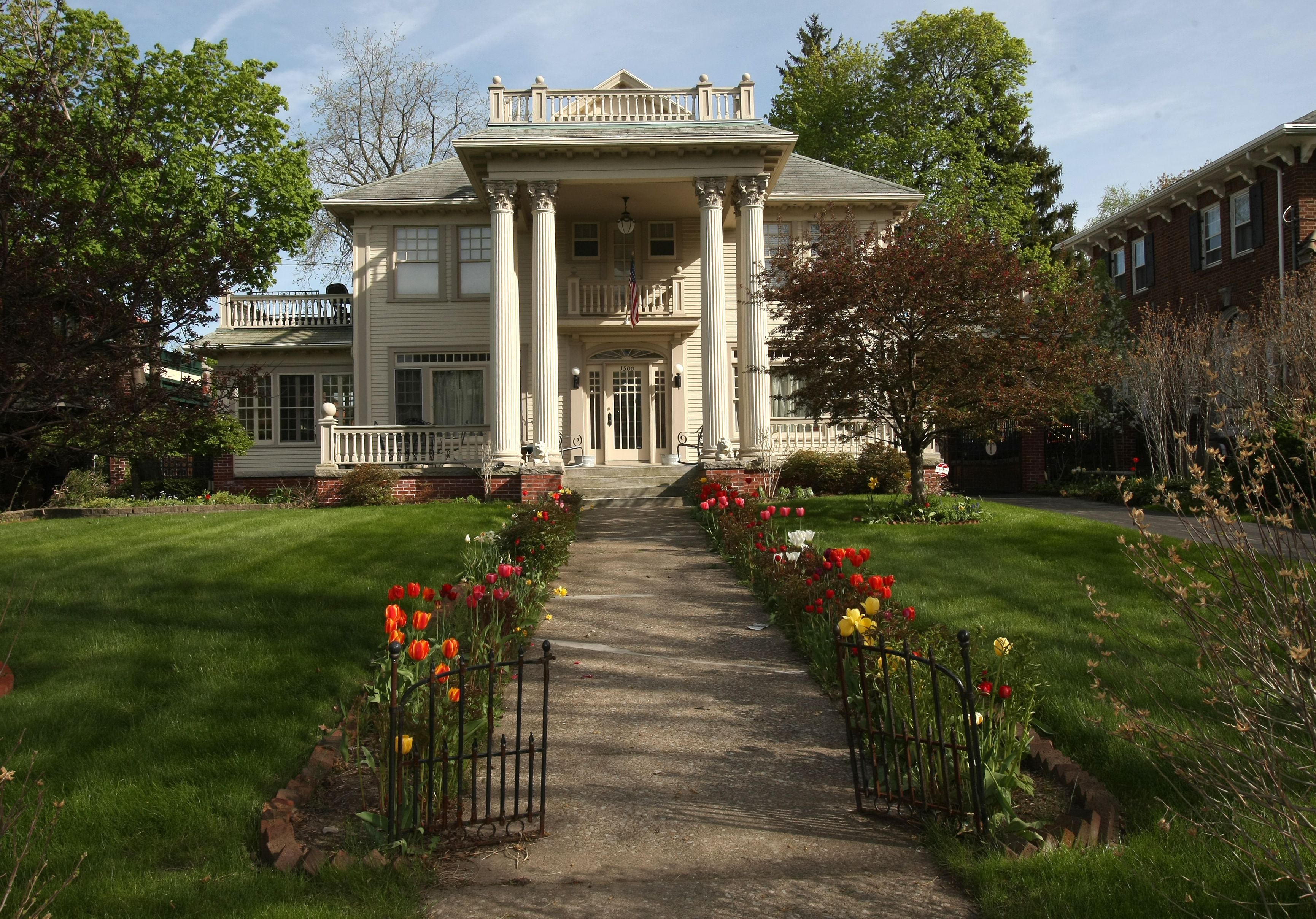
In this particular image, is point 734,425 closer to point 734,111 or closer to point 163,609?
point 734,111

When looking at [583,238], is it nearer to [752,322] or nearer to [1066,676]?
[752,322]

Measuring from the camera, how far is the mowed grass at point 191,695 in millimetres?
3699

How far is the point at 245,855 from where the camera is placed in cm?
389

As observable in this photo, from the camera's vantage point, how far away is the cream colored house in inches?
699

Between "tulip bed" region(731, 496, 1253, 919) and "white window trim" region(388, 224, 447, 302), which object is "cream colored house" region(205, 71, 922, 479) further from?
"tulip bed" region(731, 496, 1253, 919)

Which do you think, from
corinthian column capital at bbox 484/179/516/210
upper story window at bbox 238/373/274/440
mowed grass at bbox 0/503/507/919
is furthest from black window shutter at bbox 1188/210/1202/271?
upper story window at bbox 238/373/274/440

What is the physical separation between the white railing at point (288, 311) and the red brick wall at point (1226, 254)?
20710 mm

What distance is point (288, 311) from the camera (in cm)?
2488

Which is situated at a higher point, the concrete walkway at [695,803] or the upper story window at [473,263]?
the upper story window at [473,263]

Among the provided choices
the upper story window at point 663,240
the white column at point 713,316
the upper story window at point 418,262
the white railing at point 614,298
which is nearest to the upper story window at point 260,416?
the upper story window at point 418,262

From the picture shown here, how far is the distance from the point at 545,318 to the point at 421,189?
7.03m

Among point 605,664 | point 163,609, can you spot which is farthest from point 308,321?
point 605,664

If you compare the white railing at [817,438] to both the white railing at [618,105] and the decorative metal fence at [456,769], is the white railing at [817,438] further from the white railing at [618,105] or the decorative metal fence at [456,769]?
the decorative metal fence at [456,769]

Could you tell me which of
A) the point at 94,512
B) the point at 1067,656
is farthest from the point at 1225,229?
the point at 94,512
